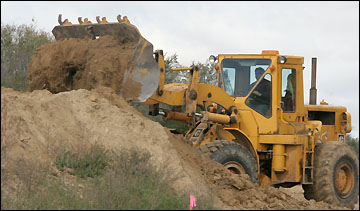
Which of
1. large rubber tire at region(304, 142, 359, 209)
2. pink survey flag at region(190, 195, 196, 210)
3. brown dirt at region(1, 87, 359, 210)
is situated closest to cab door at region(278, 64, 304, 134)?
large rubber tire at region(304, 142, 359, 209)

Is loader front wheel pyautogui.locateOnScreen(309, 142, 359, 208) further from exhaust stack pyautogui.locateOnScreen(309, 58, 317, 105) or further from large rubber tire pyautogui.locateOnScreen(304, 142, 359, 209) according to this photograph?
exhaust stack pyautogui.locateOnScreen(309, 58, 317, 105)

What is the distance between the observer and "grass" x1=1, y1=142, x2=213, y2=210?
843cm

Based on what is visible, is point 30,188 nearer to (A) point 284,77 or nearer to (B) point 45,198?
(B) point 45,198

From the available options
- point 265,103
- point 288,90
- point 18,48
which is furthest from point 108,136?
point 18,48

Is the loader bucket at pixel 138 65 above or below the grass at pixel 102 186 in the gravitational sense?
above

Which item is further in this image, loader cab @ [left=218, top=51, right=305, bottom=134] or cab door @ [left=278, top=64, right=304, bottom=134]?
cab door @ [left=278, top=64, right=304, bottom=134]

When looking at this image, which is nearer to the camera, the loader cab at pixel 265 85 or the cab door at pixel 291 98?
the loader cab at pixel 265 85

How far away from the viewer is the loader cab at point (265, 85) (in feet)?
46.2

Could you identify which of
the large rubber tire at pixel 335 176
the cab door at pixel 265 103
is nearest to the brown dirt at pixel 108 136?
the large rubber tire at pixel 335 176

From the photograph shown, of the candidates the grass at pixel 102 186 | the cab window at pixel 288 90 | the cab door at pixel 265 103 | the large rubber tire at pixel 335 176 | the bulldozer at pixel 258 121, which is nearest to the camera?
the grass at pixel 102 186

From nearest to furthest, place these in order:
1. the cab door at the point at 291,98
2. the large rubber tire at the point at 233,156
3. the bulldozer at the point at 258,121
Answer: the large rubber tire at the point at 233,156 → the bulldozer at the point at 258,121 → the cab door at the point at 291,98

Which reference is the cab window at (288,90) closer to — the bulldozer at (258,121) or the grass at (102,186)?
the bulldozer at (258,121)

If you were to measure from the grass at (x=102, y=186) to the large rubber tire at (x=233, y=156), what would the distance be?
258cm

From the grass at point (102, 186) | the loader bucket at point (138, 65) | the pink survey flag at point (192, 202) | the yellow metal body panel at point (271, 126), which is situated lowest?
the pink survey flag at point (192, 202)
